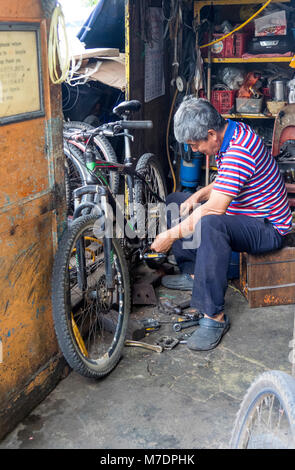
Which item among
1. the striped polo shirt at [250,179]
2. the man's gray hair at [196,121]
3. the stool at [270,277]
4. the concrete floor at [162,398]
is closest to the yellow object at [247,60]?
the striped polo shirt at [250,179]

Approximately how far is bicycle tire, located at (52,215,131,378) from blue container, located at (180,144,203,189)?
1877 mm

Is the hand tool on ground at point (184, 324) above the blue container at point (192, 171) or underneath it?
underneath

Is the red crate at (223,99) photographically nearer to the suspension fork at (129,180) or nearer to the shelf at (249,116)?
the shelf at (249,116)

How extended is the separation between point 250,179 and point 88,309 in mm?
1247

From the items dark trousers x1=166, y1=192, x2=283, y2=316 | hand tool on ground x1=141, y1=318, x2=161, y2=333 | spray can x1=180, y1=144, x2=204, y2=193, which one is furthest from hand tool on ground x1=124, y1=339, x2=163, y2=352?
spray can x1=180, y1=144, x2=204, y2=193

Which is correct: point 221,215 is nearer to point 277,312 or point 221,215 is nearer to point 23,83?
point 277,312

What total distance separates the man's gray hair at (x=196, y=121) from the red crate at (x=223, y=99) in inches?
78.5

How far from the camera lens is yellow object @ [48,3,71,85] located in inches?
97.2

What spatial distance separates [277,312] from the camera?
362 cm

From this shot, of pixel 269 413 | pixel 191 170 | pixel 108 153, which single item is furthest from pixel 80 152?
pixel 269 413

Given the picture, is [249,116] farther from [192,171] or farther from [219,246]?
[219,246]

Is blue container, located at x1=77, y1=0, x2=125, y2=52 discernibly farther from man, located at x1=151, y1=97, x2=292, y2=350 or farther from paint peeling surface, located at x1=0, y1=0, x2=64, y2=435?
paint peeling surface, located at x1=0, y1=0, x2=64, y2=435

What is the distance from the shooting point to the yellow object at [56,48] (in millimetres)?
2469
